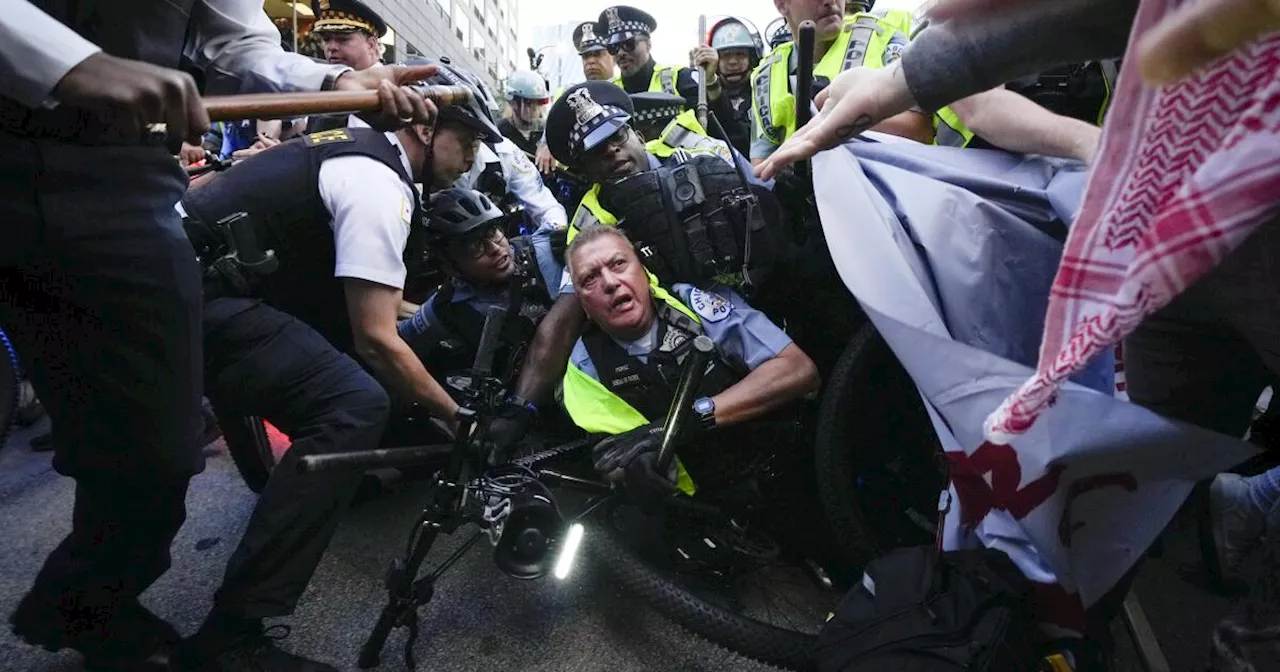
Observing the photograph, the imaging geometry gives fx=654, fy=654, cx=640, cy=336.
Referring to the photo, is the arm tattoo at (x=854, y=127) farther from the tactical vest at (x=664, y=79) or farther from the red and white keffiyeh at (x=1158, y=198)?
the tactical vest at (x=664, y=79)

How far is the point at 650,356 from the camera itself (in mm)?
2115

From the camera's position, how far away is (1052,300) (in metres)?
0.72

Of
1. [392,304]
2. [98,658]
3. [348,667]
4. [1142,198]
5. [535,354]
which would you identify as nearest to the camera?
[1142,198]

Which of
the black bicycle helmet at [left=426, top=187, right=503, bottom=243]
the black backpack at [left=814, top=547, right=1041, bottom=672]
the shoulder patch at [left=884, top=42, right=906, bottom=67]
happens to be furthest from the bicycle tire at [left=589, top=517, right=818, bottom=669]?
the shoulder patch at [left=884, top=42, right=906, bottom=67]

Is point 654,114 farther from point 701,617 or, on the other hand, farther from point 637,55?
point 701,617

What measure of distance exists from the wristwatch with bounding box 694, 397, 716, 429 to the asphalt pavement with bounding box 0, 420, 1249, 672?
2.03 ft

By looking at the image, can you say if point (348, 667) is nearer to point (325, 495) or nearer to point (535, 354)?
point (325, 495)

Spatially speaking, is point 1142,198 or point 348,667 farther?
point 348,667

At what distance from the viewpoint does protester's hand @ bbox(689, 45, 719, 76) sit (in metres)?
3.94

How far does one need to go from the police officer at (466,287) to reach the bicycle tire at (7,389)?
5.98 feet

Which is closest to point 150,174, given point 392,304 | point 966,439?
point 392,304

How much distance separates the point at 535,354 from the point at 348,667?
3.90 ft

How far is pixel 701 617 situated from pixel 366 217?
1.54 meters

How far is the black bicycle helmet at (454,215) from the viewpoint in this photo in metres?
2.59
